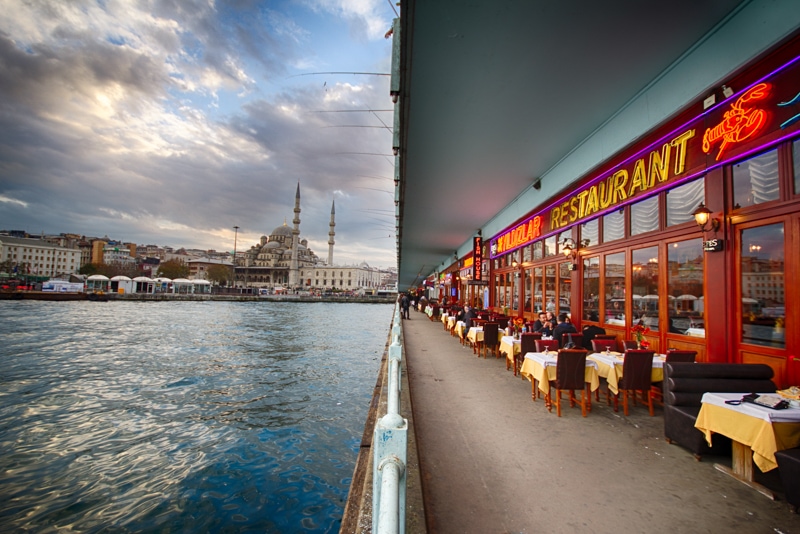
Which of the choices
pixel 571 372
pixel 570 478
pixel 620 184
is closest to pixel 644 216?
pixel 620 184

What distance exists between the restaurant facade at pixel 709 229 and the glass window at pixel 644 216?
2 centimetres

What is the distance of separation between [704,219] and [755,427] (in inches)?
122

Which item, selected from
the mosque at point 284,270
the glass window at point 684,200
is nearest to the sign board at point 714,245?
the glass window at point 684,200

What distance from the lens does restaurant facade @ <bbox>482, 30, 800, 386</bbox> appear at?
3.98 meters

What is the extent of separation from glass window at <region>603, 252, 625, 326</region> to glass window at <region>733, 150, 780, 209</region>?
2667 millimetres

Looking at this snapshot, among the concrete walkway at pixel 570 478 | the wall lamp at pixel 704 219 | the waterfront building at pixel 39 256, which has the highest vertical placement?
the waterfront building at pixel 39 256

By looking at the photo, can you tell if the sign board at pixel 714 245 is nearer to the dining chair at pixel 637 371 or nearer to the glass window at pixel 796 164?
the glass window at pixel 796 164

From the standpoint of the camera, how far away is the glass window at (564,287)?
9.22 m

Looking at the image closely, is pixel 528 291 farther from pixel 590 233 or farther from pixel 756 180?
pixel 756 180

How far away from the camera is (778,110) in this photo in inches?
158

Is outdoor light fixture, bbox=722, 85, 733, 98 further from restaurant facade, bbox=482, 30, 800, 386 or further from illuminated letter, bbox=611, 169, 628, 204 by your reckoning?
illuminated letter, bbox=611, 169, 628, 204

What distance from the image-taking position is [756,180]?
437cm

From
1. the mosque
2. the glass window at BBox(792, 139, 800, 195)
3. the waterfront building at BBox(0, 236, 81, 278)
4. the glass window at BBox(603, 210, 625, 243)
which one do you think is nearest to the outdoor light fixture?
the glass window at BBox(792, 139, 800, 195)

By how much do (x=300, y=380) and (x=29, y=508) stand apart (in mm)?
6155
